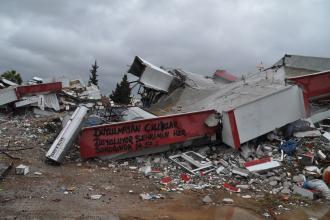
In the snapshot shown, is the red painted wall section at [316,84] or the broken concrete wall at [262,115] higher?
the red painted wall section at [316,84]

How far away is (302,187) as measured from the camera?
8.33 m

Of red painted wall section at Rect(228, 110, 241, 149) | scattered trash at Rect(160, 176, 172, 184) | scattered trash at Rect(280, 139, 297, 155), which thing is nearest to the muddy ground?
scattered trash at Rect(160, 176, 172, 184)

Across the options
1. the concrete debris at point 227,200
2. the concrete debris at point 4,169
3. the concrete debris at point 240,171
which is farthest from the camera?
the concrete debris at point 240,171

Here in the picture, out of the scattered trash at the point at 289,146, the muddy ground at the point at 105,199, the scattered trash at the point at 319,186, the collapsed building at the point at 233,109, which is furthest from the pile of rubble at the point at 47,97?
the scattered trash at the point at 319,186

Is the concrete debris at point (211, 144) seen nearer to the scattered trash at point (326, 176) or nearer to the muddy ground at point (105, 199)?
the scattered trash at point (326, 176)

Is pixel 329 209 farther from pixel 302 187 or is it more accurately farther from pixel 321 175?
pixel 321 175

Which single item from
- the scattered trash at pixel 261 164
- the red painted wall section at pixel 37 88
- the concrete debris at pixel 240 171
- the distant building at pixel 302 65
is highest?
the distant building at pixel 302 65

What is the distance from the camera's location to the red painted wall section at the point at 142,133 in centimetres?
971

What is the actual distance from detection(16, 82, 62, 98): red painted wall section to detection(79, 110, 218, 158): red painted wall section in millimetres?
7564

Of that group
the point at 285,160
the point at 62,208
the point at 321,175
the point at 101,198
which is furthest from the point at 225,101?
the point at 62,208

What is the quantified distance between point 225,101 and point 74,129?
182 inches

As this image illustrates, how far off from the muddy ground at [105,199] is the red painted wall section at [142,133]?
0.43 metres

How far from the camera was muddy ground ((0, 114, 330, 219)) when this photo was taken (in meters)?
6.20

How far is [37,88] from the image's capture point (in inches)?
647
